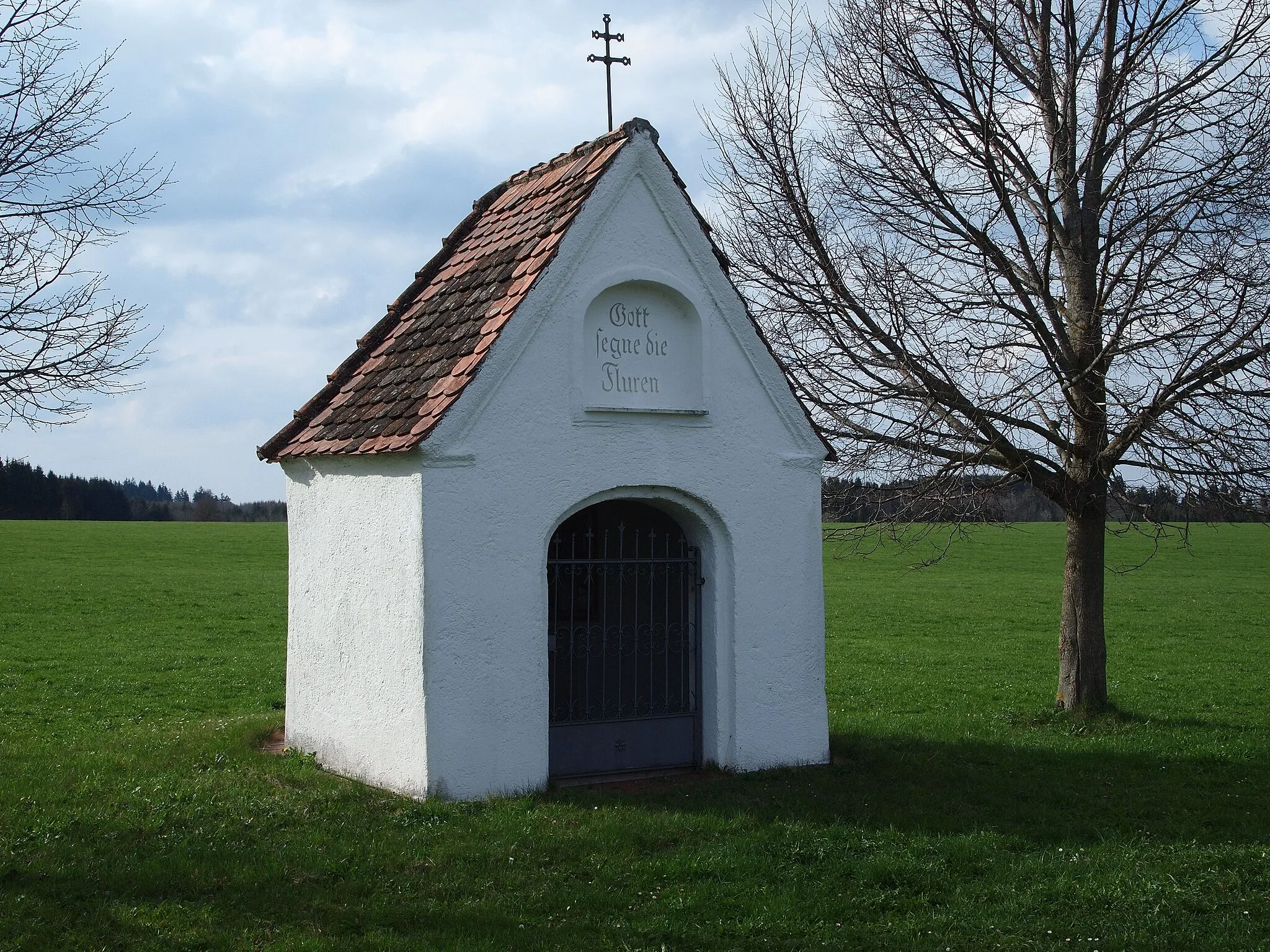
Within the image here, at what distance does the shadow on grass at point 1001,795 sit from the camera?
8.09 metres

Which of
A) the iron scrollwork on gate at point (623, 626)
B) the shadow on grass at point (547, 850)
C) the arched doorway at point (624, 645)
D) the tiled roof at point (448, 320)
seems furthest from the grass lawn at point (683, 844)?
the tiled roof at point (448, 320)

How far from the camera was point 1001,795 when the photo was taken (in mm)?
9008

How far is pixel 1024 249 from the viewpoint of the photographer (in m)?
11.7

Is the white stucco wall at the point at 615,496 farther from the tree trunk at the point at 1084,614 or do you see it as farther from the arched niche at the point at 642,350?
the tree trunk at the point at 1084,614

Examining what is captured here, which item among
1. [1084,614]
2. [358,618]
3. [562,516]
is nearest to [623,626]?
[562,516]

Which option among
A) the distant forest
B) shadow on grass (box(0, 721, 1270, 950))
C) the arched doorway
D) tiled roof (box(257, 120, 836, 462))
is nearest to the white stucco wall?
tiled roof (box(257, 120, 836, 462))

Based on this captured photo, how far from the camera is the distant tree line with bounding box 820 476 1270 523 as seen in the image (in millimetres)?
10922

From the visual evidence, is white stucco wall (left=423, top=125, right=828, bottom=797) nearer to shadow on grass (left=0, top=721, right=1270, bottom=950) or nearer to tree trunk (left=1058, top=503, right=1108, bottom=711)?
shadow on grass (left=0, top=721, right=1270, bottom=950)

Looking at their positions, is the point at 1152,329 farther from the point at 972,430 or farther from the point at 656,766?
the point at 656,766

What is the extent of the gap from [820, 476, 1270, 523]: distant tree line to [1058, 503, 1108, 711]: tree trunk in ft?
1.01

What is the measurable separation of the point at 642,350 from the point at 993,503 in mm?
5009

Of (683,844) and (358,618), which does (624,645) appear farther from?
(683,844)

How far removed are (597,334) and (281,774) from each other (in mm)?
4083

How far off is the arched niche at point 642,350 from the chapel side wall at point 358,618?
1.65 m
